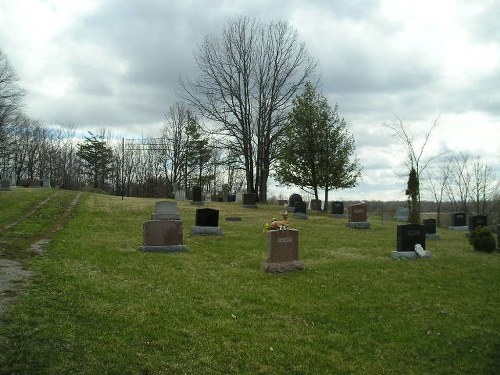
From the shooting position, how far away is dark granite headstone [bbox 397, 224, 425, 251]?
15.1 meters

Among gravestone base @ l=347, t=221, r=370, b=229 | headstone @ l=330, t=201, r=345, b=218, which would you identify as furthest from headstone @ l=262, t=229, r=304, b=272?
headstone @ l=330, t=201, r=345, b=218

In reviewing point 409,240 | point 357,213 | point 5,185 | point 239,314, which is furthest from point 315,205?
point 239,314

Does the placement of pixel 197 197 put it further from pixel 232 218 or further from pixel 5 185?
pixel 5 185

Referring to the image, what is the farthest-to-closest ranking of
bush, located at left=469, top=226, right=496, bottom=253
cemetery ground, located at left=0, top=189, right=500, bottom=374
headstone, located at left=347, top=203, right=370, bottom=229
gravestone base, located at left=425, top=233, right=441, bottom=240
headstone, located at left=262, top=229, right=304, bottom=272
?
1. headstone, located at left=347, top=203, right=370, bottom=229
2. gravestone base, located at left=425, top=233, right=441, bottom=240
3. bush, located at left=469, top=226, right=496, bottom=253
4. headstone, located at left=262, top=229, right=304, bottom=272
5. cemetery ground, located at left=0, top=189, right=500, bottom=374

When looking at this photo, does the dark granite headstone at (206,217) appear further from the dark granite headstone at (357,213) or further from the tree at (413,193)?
the tree at (413,193)

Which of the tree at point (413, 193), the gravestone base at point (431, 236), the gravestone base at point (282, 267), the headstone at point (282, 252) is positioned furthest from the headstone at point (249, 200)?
the gravestone base at point (282, 267)

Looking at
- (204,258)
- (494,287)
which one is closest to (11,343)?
(204,258)

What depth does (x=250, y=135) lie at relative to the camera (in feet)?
141

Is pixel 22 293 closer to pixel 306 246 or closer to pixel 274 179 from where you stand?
pixel 306 246

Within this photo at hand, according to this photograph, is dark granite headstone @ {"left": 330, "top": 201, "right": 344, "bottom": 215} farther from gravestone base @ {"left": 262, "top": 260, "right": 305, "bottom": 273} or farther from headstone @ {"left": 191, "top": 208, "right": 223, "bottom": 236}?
gravestone base @ {"left": 262, "top": 260, "right": 305, "bottom": 273}

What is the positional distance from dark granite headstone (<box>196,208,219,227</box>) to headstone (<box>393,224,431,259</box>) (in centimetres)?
721

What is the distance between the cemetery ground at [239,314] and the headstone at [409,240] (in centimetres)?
53

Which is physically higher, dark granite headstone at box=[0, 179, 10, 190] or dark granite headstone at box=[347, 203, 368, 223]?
dark granite headstone at box=[0, 179, 10, 190]

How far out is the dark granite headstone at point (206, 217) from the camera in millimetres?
18641
